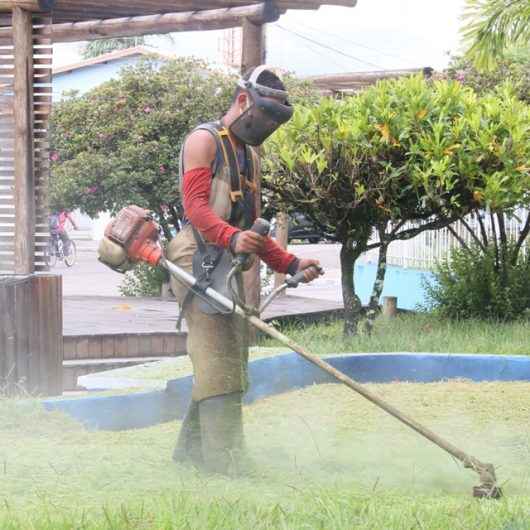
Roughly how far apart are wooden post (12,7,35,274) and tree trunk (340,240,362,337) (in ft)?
10.1

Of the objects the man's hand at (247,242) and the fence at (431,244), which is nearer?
the man's hand at (247,242)

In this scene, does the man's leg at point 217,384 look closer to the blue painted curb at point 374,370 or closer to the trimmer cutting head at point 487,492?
the trimmer cutting head at point 487,492

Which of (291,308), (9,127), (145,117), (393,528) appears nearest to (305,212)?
(9,127)

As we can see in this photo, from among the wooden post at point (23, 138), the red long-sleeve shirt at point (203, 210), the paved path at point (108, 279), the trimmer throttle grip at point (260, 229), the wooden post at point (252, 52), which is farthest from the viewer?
the paved path at point (108, 279)

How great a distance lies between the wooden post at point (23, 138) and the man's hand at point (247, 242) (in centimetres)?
301

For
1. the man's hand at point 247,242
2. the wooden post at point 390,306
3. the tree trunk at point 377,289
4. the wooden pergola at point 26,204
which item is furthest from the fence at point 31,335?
the wooden post at point 390,306

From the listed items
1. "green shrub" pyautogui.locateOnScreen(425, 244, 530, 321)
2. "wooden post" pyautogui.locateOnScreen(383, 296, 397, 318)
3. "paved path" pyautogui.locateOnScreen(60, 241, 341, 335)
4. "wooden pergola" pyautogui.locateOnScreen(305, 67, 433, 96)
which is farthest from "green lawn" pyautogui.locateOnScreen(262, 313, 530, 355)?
"wooden pergola" pyautogui.locateOnScreen(305, 67, 433, 96)

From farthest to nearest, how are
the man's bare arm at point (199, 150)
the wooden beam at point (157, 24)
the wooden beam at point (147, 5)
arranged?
the wooden beam at point (157, 24) < the wooden beam at point (147, 5) < the man's bare arm at point (199, 150)

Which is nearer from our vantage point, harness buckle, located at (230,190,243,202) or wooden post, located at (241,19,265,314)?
harness buckle, located at (230,190,243,202)

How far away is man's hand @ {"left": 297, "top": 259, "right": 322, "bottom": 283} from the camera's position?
5324 mm

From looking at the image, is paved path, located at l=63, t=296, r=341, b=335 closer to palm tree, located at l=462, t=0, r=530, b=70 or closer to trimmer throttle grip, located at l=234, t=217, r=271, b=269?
palm tree, located at l=462, t=0, r=530, b=70

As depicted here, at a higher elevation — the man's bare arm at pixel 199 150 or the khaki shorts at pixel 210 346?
the man's bare arm at pixel 199 150

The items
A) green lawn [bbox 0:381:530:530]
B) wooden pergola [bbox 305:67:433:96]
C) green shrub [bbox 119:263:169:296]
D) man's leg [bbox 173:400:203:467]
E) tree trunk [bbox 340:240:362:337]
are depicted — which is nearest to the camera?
green lawn [bbox 0:381:530:530]

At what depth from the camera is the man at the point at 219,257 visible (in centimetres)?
526
